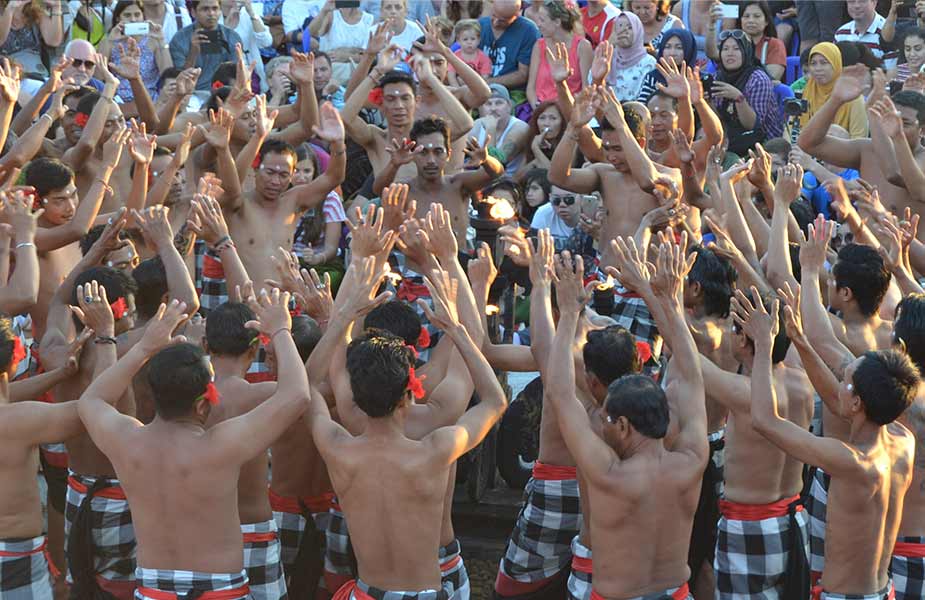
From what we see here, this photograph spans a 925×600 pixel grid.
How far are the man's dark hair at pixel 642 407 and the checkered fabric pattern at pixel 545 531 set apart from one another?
102cm

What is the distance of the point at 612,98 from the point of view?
690 cm

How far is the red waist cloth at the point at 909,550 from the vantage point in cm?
470

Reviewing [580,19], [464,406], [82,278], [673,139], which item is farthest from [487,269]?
[580,19]

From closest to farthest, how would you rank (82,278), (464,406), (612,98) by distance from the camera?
(464,406), (82,278), (612,98)

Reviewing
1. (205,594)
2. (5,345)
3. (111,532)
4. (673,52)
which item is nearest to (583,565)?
(205,594)

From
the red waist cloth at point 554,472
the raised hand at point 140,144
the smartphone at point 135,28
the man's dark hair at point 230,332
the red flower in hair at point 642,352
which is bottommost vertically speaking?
the red waist cloth at point 554,472

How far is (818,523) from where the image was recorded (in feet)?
17.4

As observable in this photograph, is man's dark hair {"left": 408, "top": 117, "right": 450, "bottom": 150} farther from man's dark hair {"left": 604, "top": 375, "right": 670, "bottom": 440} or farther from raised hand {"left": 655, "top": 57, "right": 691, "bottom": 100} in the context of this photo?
man's dark hair {"left": 604, "top": 375, "right": 670, "bottom": 440}

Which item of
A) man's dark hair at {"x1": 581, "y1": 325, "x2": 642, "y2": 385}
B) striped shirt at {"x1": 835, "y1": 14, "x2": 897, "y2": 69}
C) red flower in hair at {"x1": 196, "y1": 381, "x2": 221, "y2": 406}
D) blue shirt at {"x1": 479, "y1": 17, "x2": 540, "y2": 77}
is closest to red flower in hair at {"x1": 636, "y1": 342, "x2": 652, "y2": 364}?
man's dark hair at {"x1": 581, "y1": 325, "x2": 642, "y2": 385}

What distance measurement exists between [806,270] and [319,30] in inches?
291

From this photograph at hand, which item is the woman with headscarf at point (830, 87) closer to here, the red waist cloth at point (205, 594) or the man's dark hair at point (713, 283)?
the man's dark hair at point (713, 283)

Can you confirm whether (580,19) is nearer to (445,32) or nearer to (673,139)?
(445,32)

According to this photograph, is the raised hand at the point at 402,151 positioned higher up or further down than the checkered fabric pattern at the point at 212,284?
higher up

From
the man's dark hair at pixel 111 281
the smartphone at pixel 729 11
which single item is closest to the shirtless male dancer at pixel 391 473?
the man's dark hair at pixel 111 281
